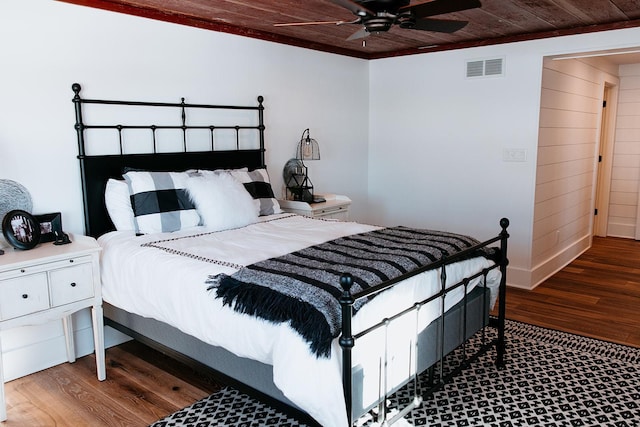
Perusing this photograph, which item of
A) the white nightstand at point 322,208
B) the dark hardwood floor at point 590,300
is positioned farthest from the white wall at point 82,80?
the dark hardwood floor at point 590,300

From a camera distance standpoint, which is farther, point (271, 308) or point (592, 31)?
point (592, 31)

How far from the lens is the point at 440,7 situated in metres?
2.54

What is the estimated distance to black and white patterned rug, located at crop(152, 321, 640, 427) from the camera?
8.27 feet

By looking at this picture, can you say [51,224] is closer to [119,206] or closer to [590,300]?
[119,206]

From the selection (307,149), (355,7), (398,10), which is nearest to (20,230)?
(355,7)

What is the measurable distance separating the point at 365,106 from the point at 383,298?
372cm

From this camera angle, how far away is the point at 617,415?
8.34ft

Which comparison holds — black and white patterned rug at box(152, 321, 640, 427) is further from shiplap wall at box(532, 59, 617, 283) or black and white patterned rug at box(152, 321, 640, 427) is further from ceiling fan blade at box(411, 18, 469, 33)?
ceiling fan blade at box(411, 18, 469, 33)

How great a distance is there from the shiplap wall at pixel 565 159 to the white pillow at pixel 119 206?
3.42m

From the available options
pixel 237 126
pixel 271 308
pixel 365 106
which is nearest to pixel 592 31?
pixel 365 106

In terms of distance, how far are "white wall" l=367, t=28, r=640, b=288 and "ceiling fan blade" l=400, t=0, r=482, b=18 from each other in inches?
85.4

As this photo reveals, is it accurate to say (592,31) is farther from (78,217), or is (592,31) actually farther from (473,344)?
(78,217)

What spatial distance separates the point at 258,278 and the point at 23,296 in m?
1.25

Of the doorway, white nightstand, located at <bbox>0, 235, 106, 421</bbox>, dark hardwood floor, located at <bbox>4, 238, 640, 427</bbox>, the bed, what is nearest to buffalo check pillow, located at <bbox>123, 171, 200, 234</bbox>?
the bed
